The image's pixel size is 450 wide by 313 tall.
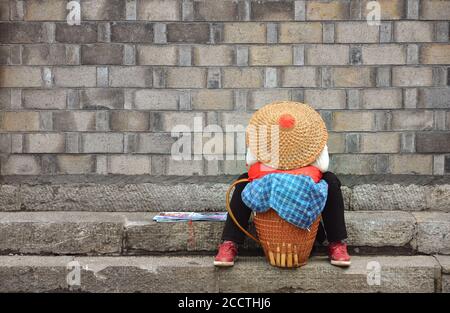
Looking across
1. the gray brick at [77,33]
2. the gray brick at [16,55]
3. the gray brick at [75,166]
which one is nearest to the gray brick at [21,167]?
the gray brick at [75,166]

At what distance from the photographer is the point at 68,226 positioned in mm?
3957

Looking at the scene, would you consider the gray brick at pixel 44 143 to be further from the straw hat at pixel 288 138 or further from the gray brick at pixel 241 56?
the straw hat at pixel 288 138

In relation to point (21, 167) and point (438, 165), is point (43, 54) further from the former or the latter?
point (438, 165)

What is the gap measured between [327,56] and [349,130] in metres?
0.58

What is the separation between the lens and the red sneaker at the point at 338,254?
3604 millimetres

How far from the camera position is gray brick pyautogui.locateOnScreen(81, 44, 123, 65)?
441cm

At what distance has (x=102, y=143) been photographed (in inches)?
175

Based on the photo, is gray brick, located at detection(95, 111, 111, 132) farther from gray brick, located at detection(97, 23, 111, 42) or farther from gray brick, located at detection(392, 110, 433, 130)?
gray brick, located at detection(392, 110, 433, 130)

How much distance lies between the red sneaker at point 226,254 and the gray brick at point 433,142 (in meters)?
1.70

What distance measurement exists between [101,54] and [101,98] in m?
0.33

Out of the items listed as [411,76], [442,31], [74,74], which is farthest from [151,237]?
[442,31]

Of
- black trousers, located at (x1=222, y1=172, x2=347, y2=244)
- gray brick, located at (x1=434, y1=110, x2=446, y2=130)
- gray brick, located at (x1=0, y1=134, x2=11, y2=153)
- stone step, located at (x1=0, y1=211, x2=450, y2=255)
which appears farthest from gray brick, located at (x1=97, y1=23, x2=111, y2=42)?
gray brick, located at (x1=434, y1=110, x2=446, y2=130)

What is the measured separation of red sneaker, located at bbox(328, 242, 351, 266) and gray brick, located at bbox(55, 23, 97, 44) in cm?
231
